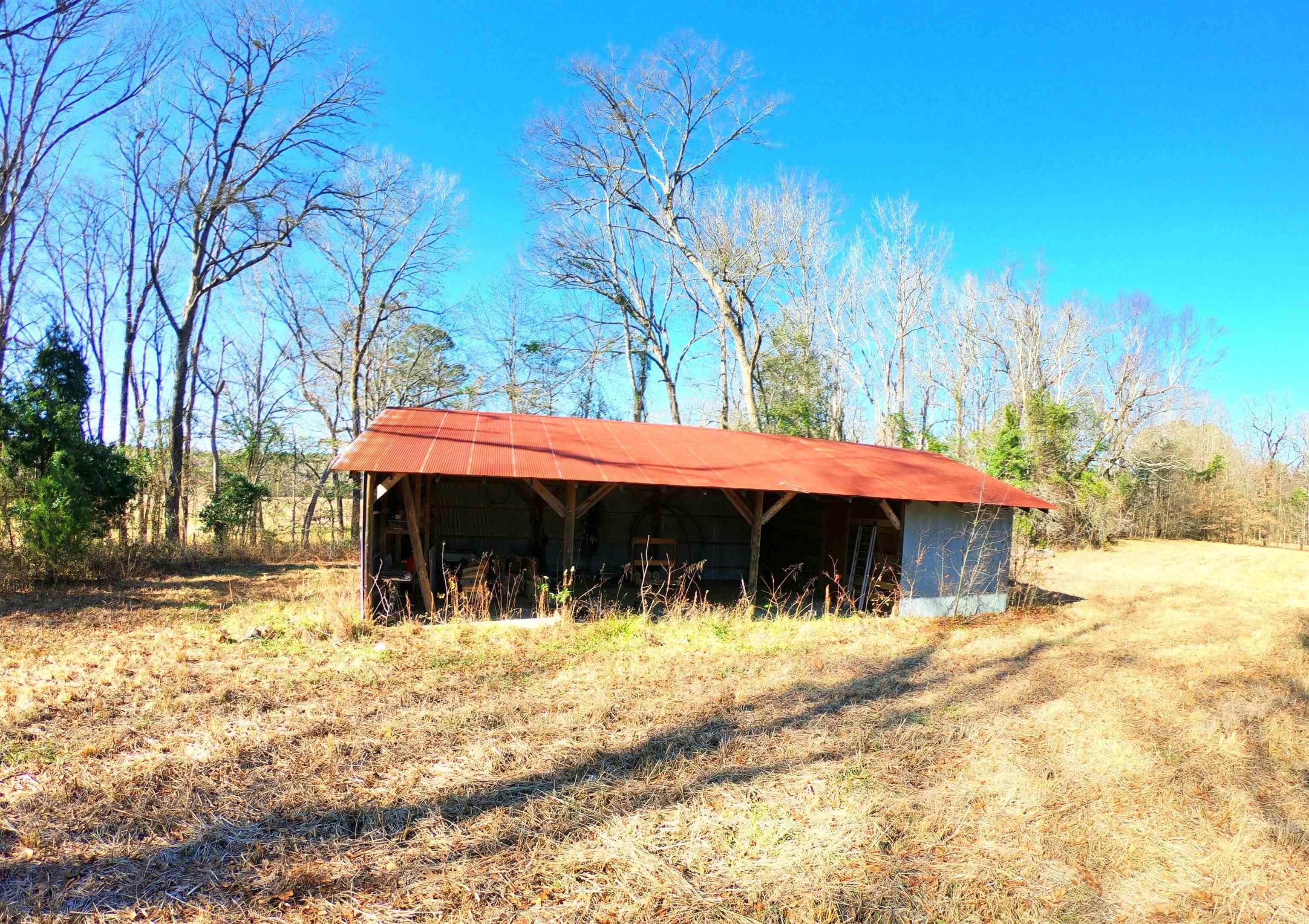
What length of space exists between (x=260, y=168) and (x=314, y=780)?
18.5 metres

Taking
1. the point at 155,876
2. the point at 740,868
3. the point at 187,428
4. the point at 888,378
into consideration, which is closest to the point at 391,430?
the point at 155,876

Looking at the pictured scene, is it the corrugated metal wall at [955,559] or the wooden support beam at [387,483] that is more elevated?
the wooden support beam at [387,483]

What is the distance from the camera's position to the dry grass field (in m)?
3.32

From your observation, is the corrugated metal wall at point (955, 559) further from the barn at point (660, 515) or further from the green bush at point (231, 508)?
the green bush at point (231, 508)

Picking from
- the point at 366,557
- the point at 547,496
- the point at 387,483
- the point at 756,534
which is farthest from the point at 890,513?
the point at 366,557

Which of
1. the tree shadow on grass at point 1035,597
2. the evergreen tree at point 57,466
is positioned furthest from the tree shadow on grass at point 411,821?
the evergreen tree at point 57,466

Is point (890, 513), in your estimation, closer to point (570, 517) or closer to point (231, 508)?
point (570, 517)

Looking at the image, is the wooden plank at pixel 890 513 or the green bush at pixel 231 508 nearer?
the wooden plank at pixel 890 513

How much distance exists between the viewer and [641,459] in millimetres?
10055

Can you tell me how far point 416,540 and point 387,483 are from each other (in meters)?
0.85

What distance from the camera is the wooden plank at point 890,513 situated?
1043 centimetres

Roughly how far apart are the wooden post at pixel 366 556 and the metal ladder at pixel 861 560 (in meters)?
7.70

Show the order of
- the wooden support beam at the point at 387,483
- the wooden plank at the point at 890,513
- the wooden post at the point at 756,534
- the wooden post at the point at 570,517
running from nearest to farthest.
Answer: the wooden support beam at the point at 387,483
the wooden post at the point at 570,517
the wooden post at the point at 756,534
the wooden plank at the point at 890,513

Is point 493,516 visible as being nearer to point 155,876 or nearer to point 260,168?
point 155,876
